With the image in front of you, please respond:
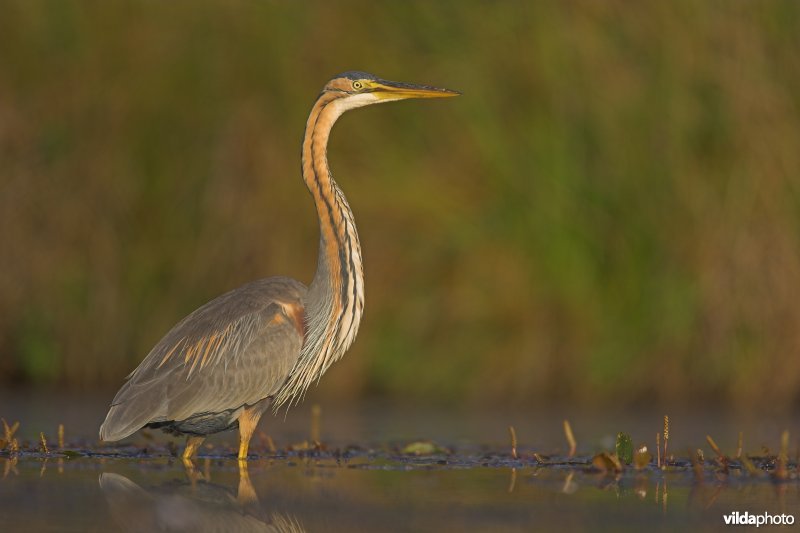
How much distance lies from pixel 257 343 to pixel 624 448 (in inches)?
78.6

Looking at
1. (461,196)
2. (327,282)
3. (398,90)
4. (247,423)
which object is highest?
(398,90)

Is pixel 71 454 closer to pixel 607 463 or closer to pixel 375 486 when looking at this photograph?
pixel 375 486

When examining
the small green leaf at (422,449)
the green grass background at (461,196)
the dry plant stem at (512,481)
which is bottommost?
the dry plant stem at (512,481)

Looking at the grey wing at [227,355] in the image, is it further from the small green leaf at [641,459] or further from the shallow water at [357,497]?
the small green leaf at [641,459]

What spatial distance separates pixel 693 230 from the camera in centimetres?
1141

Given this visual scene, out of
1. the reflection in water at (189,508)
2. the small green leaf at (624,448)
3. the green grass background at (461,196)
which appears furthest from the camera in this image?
the green grass background at (461,196)

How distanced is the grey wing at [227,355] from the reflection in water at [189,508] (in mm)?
1141

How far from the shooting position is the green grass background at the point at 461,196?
11.3 metres

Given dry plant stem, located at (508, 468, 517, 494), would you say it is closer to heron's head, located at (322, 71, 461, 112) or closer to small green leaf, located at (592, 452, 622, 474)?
small green leaf, located at (592, 452, 622, 474)

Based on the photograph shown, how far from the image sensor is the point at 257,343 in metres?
7.92

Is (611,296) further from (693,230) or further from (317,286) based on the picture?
(317,286)

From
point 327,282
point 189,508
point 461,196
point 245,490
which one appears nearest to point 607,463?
point 245,490

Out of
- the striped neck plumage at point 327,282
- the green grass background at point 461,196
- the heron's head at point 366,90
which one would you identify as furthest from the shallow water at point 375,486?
the heron's head at point 366,90

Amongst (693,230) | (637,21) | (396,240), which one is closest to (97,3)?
(396,240)
